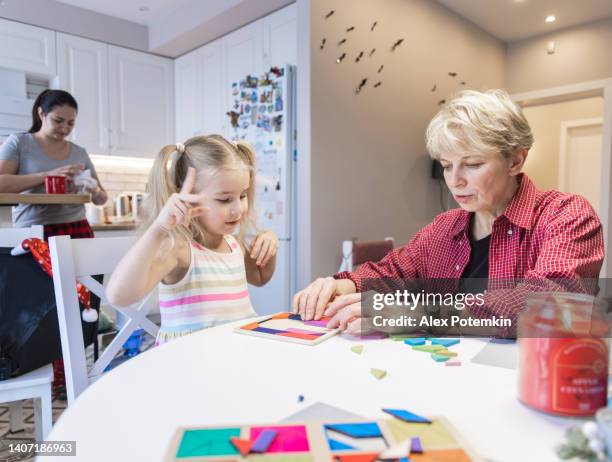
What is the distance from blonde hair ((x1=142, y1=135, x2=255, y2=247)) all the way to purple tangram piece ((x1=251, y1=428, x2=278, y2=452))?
762 millimetres

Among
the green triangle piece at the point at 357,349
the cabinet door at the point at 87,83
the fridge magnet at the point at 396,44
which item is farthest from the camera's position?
the cabinet door at the point at 87,83

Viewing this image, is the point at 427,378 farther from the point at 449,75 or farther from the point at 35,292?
the point at 449,75

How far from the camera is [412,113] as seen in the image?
333 centimetres

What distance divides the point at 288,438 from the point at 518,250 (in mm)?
838

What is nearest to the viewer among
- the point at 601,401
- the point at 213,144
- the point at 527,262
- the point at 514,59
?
the point at 601,401

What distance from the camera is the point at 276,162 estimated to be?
9.73 ft

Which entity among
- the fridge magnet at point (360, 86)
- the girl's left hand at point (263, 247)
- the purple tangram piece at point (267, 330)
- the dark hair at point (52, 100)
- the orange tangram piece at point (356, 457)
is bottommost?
the purple tangram piece at point (267, 330)

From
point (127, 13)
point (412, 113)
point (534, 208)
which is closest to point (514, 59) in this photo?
point (412, 113)

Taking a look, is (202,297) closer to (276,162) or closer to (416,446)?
(416,446)

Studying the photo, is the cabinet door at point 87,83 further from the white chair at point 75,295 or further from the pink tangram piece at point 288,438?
→ the pink tangram piece at point 288,438

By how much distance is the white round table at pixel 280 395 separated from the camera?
511mm

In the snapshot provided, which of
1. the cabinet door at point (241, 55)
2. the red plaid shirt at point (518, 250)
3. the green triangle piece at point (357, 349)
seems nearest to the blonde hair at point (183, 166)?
the red plaid shirt at point (518, 250)

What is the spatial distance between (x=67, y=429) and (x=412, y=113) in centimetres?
316

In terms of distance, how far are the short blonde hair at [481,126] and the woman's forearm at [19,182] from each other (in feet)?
7.17
